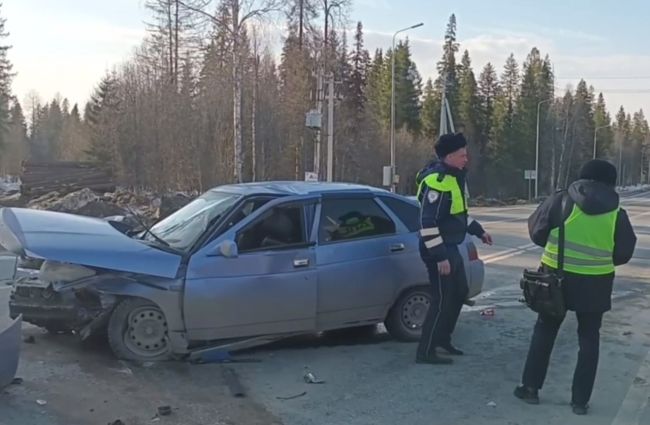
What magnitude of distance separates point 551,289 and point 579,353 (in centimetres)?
56

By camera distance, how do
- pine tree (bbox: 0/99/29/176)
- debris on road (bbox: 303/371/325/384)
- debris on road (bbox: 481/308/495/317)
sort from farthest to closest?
1. pine tree (bbox: 0/99/29/176)
2. debris on road (bbox: 481/308/495/317)
3. debris on road (bbox: 303/371/325/384)

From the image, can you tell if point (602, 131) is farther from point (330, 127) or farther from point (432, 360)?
point (432, 360)

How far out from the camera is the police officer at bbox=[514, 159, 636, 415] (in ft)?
17.0

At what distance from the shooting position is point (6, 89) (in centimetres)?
6088

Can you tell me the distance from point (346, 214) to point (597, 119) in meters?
129

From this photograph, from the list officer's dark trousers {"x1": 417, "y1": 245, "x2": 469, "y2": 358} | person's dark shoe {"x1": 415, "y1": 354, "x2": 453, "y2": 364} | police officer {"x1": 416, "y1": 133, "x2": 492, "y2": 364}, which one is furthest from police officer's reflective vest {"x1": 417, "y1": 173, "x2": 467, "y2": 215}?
person's dark shoe {"x1": 415, "y1": 354, "x2": 453, "y2": 364}

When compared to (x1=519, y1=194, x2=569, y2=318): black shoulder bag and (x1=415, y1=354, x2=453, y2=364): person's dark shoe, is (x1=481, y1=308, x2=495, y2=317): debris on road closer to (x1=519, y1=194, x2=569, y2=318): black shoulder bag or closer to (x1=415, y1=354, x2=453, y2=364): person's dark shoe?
(x1=415, y1=354, x2=453, y2=364): person's dark shoe

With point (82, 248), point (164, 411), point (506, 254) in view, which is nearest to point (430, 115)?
point (506, 254)

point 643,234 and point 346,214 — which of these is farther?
point 643,234

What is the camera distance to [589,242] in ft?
17.0

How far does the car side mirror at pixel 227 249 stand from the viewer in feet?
20.7

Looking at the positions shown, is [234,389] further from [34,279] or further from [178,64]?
[178,64]

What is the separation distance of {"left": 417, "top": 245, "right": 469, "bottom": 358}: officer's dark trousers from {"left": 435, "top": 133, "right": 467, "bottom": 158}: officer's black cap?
2.72ft

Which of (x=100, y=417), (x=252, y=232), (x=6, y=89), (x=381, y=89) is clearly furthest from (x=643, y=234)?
Result: (x=381, y=89)
